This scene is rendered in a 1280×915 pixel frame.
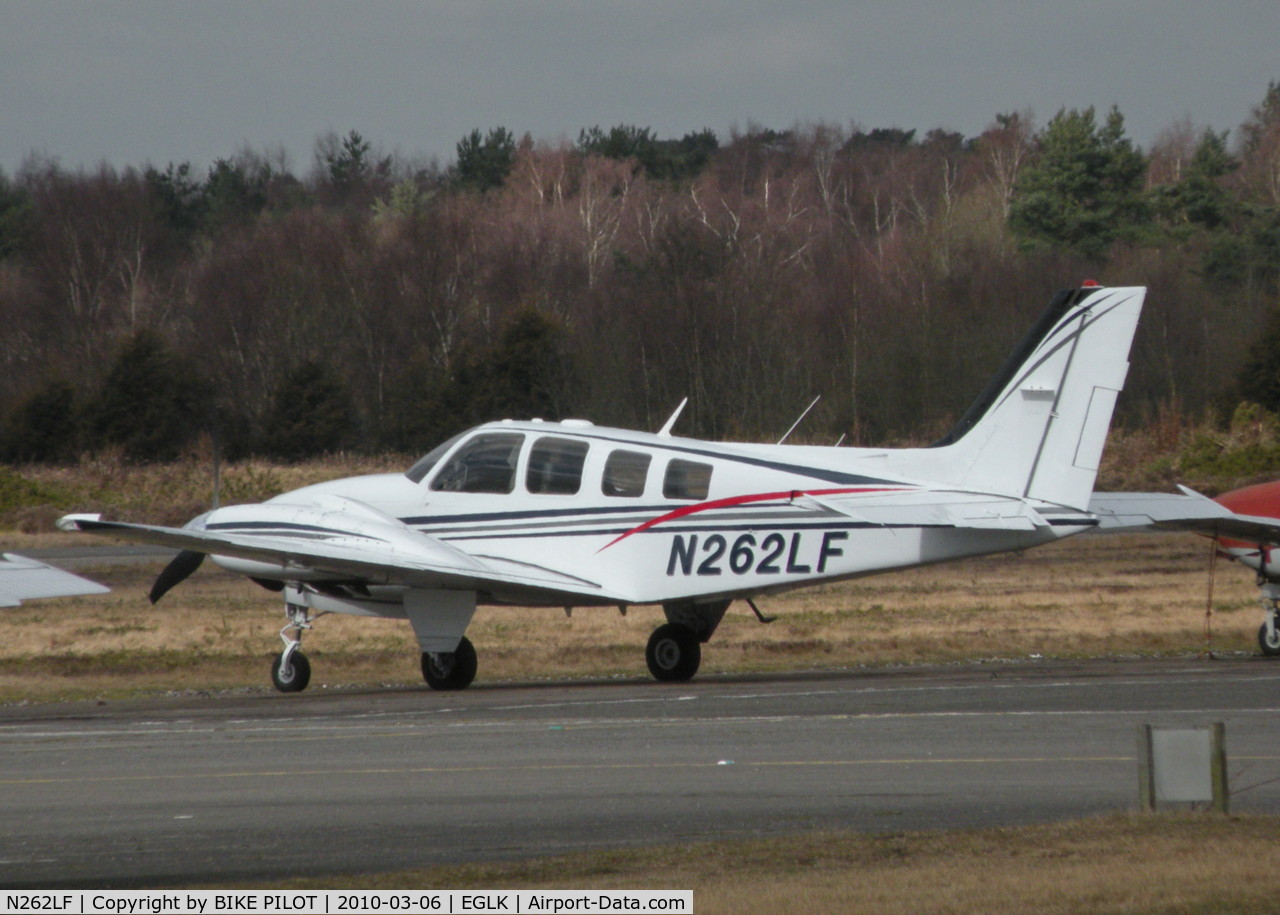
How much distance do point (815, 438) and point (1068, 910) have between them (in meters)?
48.3

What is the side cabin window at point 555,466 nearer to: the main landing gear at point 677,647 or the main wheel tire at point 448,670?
the main landing gear at point 677,647

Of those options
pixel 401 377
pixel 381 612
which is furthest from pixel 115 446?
pixel 381 612

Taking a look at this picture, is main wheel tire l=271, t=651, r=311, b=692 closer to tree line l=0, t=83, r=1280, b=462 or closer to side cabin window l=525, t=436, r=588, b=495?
side cabin window l=525, t=436, r=588, b=495

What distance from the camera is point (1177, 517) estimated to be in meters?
17.9

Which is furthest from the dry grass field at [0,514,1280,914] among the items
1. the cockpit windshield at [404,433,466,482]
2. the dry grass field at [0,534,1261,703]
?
the cockpit windshield at [404,433,466,482]

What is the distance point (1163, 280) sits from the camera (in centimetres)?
5988

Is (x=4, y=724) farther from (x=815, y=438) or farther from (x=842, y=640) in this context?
(x=815, y=438)

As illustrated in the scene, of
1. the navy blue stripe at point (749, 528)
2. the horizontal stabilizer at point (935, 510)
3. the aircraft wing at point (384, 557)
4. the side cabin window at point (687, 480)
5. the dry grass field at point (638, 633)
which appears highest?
the side cabin window at point (687, 480)

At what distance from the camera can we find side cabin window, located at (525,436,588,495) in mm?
16859

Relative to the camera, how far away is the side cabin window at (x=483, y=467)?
1722 cm

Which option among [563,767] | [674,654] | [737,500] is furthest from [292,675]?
[563,767]

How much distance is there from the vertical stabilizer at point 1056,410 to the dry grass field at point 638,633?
457cm

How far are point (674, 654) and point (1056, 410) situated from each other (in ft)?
15.7
